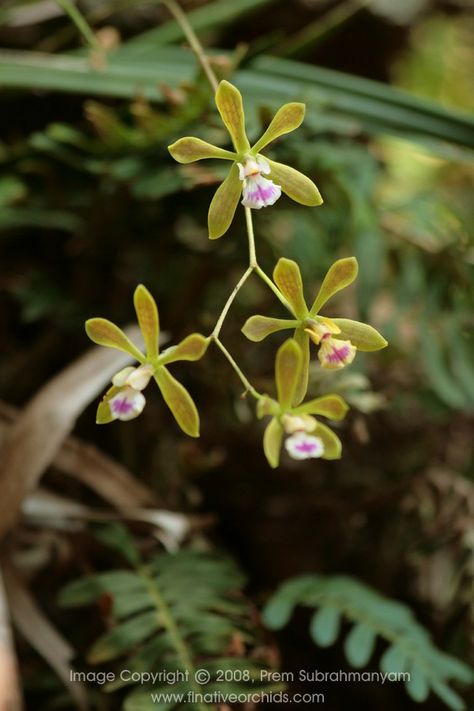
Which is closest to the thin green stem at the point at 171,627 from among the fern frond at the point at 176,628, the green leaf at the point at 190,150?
the fern frond at the point at 176,628

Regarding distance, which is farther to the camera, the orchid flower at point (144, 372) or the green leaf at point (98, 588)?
the green leaf at point (98, 588)

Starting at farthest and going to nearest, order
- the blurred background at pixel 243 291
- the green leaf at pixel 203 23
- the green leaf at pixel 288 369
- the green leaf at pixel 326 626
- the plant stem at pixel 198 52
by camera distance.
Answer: the green leaf at pixel 203 23
the blurred background at pixel 243 291
the green leaf at pixel 326 626
the plant stem at pixel 198 52
the green leaf at pixel 288 369

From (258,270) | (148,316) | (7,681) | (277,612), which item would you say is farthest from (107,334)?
(277,612)

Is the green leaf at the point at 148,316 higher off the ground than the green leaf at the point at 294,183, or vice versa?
the green leaf at the point at 294,183

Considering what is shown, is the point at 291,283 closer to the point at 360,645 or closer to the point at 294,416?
the point at 294,416

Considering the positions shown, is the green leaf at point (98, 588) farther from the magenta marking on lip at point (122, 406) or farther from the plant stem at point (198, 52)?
the plant stem at point (198, 52)

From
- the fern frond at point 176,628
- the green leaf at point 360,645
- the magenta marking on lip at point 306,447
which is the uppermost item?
the magenta marking on lip at point 306,447

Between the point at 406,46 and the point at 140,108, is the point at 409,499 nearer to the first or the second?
the point at 140,108

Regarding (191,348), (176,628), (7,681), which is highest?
(191,348)
